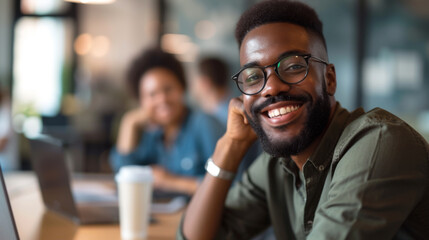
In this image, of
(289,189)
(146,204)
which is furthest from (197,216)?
(289,189)

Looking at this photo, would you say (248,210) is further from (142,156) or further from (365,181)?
(142,156)

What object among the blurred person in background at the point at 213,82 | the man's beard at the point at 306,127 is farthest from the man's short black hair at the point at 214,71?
the man's beard at the point at 306,127

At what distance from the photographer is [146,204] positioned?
1.39 m

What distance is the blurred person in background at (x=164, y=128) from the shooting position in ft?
8.19

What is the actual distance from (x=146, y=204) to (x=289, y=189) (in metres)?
0.43

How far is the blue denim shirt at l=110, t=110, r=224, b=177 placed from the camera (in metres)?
2.48

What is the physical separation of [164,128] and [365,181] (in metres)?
1.94

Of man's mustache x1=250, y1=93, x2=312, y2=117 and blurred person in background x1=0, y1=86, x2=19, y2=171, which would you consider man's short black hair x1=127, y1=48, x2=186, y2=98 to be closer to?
blurred person in background x1=0, y1=86, x2=19, y2=171

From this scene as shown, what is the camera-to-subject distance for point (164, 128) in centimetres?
275

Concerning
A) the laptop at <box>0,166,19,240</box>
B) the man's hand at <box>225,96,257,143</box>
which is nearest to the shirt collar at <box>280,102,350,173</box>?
the man's hand at <box>225,96,257,143</box>

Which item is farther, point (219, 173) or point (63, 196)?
point (63, 196)

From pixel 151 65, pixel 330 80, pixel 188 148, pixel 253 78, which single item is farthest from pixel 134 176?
pixel 151 65

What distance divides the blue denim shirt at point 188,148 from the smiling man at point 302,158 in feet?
3.27

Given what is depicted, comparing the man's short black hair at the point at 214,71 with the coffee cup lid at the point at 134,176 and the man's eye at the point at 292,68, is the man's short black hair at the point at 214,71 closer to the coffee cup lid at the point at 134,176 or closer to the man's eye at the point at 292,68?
the coffee cup lid at the point at 134,176
